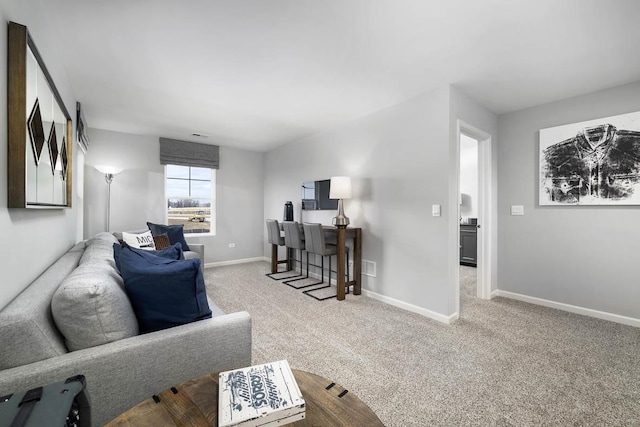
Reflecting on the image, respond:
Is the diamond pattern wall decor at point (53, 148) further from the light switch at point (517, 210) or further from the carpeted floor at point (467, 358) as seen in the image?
the light switch at point (517, 210)

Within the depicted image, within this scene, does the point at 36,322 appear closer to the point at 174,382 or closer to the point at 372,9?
the point at 174,382

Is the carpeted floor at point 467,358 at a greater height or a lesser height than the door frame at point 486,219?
lesser

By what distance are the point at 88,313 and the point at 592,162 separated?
410 cm

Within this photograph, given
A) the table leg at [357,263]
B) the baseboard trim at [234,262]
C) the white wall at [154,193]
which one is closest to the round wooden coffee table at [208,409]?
the table leg at [357,263]

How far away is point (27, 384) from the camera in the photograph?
0.86m

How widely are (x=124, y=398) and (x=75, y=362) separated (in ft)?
0.73

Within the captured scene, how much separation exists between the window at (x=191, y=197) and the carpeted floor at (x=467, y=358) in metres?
2.43

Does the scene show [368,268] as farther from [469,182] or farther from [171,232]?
[469,182]

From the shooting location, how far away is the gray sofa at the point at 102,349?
0.89 metres

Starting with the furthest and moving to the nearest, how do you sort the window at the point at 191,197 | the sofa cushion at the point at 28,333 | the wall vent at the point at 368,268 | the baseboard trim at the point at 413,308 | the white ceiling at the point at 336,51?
the window at the point at 191,197
the wall vent at the point at 368,268
the baseboard trim at the point at 413,308
the white ceiling at the point at 336,51
the sofa cushion at the point at 28,333

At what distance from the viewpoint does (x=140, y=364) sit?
3.47 feet

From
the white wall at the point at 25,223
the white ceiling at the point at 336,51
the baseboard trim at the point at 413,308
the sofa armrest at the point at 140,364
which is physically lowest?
the baseboard trim at the point at 413,308

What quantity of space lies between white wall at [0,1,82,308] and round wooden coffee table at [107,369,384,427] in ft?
2.53

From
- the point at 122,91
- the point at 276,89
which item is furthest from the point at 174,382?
the point at 122,91
